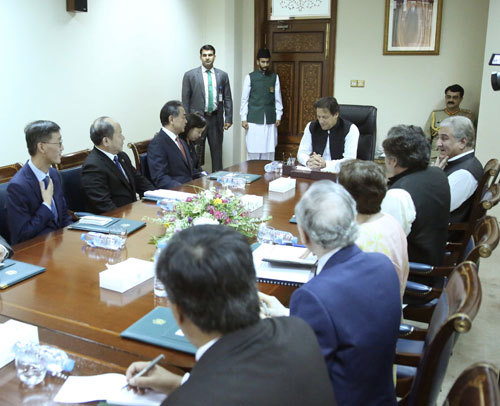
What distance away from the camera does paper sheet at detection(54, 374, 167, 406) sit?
1.24m

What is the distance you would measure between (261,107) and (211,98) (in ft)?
2.06

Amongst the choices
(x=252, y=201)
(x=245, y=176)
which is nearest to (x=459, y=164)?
(x=252, y=201)

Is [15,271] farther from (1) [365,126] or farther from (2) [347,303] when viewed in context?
(1) [365,126]

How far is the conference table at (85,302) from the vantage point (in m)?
1.49

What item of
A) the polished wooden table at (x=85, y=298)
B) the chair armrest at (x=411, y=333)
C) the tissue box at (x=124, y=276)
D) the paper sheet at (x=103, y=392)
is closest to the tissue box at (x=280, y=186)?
the polished wooden table at (x=85, y=298)

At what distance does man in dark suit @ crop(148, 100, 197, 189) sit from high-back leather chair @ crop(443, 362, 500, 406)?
Answer: 10.1ft

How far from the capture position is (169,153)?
4.04 meters

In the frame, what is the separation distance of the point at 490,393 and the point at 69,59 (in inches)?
185

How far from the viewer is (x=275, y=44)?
6871 millimetres

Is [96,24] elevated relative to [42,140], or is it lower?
elevated

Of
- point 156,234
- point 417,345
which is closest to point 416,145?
point 417,345

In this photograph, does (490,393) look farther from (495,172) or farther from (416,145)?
(495,172)

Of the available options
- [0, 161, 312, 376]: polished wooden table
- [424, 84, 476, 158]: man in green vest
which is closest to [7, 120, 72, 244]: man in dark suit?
[0, 161, 312, 376]: polished wooden table

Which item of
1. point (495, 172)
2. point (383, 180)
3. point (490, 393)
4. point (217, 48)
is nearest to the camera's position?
point (490, 393)
